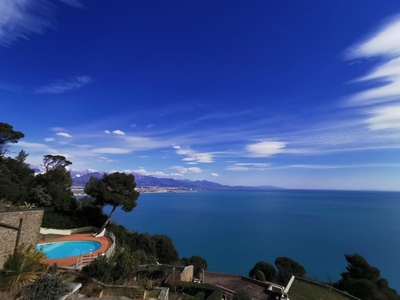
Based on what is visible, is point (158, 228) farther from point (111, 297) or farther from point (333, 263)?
point (111, 297)

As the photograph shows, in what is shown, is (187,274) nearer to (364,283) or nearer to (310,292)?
(310,292)

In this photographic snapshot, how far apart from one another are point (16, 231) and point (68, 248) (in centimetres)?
691

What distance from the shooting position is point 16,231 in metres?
7.84

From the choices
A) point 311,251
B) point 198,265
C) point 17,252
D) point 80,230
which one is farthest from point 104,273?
point 311,251

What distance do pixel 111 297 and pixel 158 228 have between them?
133 ft

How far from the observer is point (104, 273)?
8.31m

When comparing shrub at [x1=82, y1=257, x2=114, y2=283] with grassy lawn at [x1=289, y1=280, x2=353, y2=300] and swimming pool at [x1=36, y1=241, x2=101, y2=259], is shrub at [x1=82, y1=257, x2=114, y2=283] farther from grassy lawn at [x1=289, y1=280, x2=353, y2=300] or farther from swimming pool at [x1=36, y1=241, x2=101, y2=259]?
grassy lawn at [x1=289, y1=280, x2=353, y2=300]

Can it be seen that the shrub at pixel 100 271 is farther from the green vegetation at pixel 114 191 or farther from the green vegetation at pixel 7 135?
the green vegetation at pixel 7 135

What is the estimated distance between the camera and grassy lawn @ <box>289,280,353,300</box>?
41.7 feet

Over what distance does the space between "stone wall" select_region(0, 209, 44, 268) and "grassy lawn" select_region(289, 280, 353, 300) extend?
13.1m

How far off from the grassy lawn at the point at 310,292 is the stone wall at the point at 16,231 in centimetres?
1308

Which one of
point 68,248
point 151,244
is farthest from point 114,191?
point 68,248

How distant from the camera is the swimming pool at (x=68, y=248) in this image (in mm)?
12535

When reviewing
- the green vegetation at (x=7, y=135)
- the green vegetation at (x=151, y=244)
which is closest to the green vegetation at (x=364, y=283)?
the green vegetation at (x=151, y=244)
